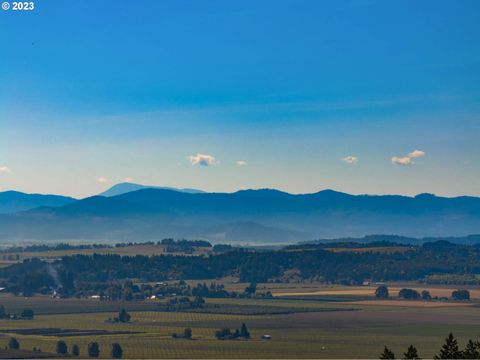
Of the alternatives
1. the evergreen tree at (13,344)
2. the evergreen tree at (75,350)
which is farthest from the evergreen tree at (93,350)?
the evergreen tree at (13,344)

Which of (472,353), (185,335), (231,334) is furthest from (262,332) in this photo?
(472,353)

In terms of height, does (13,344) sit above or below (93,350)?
above

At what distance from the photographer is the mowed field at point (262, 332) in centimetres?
14325

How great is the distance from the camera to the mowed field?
143250 mm

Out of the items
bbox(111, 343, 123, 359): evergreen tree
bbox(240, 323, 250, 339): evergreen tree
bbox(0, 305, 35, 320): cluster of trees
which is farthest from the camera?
bbox(0, 305, 35, 320): cluster of trees

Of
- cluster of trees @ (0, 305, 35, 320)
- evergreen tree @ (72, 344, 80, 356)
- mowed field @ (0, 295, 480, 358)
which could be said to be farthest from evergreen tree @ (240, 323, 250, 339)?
cluster of trees @ (0, 305, 35, 320)

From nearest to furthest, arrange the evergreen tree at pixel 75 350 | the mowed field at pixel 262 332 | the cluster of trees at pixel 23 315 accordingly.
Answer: the evergreen tree at pixel 75 350, the mowed field at pixel 262 332, the cluster of trees at pixel 23 315

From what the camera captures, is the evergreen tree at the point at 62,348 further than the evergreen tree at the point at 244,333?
No

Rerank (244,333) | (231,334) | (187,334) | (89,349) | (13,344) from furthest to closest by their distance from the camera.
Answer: (231,334)
(244,333)
(187,334)
(13,344)
(89,349)

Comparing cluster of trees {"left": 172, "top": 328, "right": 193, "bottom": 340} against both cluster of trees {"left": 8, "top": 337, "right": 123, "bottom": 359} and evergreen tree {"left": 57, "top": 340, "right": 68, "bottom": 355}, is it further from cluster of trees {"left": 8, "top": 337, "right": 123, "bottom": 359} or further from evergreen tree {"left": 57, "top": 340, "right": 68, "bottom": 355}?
evergreen tree {"left": 57, "top": 340, "right": 68, "bottom": 355}

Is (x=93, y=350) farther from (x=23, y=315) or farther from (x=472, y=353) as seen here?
(x=472, y=353)

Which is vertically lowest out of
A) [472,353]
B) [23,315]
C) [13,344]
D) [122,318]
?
[13,344]

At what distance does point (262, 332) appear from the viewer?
6594 inches

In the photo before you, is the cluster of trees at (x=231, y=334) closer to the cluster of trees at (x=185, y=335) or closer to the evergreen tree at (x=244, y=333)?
the evergreen tree at (x=244, y=333)
